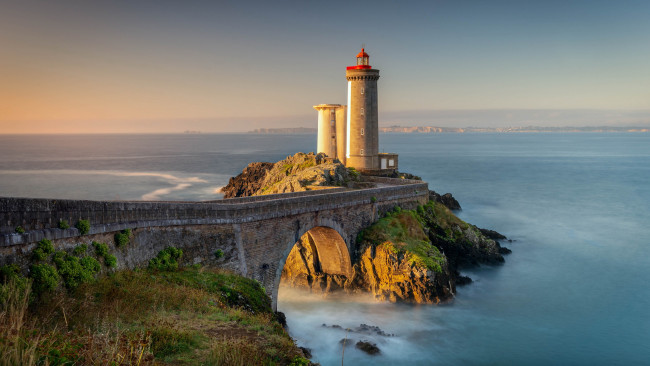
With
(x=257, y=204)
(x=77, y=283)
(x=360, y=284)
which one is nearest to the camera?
(x=77, y=283)

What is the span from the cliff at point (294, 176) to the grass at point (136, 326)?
18600 millimetres

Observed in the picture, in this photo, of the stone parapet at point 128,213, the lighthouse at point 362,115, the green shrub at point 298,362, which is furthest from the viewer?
the lighthouse at point 362,115

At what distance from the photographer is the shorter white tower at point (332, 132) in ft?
162

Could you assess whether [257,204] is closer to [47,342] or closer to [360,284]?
[360,284]

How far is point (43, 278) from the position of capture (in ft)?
33.7

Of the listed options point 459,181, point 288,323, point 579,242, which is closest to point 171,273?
point 288,323

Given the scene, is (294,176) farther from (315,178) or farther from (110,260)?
(110,260)

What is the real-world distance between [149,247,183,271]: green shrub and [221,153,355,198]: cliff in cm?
1650

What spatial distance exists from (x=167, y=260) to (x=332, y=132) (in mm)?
35921

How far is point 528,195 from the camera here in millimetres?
68250

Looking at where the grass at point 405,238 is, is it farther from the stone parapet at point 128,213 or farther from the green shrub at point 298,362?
the green shrub at point 298,362

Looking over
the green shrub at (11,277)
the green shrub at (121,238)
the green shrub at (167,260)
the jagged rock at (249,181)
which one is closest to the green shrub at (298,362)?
the green shrub at (11,277)

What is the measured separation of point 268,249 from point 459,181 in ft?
218

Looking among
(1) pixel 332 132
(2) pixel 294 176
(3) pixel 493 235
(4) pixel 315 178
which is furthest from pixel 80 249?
(1) pixel 332 132
